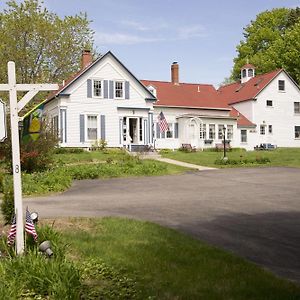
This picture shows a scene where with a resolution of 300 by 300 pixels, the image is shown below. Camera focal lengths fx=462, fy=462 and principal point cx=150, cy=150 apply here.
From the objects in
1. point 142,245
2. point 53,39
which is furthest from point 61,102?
point 142,245

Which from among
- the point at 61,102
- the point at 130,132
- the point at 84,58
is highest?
the point at 84,58

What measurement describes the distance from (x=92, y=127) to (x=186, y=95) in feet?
40.6

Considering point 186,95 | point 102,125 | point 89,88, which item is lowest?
point 102,125

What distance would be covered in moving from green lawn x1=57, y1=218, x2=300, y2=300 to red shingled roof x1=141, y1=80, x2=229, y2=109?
34169mm

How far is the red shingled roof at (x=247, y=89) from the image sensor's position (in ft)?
157

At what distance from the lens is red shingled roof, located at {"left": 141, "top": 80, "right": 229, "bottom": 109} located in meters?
43.5

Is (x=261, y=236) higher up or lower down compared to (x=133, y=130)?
lower down

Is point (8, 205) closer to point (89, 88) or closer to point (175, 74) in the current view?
point (89, 88)

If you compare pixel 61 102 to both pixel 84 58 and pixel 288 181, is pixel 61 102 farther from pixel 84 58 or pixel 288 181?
pixel 288 181

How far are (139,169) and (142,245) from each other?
1625 cm

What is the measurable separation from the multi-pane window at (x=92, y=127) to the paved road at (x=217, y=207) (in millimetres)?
15872

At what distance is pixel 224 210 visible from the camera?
11664 millimetres

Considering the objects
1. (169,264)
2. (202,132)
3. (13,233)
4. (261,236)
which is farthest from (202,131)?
(13,233)

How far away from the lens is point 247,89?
50.5 metres
